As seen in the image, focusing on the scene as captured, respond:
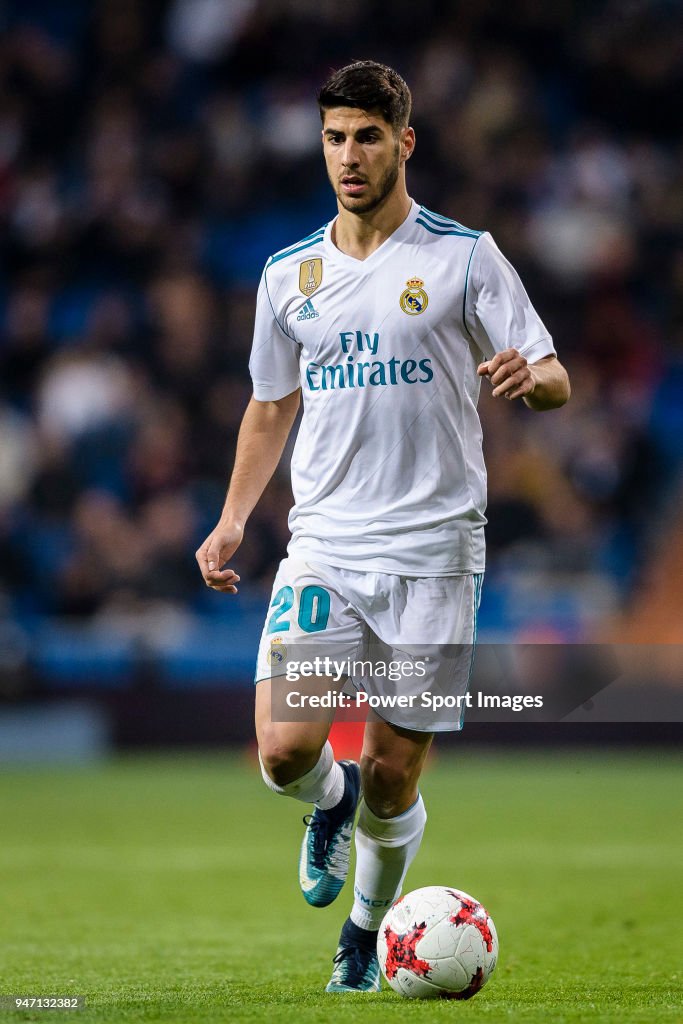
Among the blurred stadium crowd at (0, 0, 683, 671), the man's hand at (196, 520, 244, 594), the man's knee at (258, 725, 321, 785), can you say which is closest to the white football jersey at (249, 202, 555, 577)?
the man's hand at (196, 520, 244, 594)

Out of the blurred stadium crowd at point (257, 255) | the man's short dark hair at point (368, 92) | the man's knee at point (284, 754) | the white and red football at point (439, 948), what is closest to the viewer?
the white and red football at point (439, 948)

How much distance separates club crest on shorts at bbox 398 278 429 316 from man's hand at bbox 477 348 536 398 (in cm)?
52

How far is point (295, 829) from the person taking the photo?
9383mm

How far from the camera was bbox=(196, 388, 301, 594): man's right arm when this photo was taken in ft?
15.2

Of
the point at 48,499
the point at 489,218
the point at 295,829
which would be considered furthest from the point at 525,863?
the point at 489,218

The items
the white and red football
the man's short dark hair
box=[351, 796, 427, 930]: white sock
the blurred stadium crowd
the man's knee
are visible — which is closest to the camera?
the white and red football

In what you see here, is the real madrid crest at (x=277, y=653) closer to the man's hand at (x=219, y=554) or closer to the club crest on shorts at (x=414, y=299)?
the man's hand at (x=219, y=554)

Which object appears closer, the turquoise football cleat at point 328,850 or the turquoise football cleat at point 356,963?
the turquoise football cleat at point 356,963

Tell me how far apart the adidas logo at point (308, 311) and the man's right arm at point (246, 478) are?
1.02ft

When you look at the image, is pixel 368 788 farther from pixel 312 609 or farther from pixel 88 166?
pixel 88 166

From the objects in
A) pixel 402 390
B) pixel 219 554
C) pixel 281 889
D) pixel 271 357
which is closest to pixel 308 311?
pixel 271 357

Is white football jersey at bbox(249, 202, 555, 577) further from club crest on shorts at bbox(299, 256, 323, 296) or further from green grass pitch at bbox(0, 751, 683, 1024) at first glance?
green grass pitch at bbox(0, 751, 683, 1024)

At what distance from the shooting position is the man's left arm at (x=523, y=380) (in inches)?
161

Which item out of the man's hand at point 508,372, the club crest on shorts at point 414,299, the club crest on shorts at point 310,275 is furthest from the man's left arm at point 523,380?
the club crest on shorts at point 310,275
